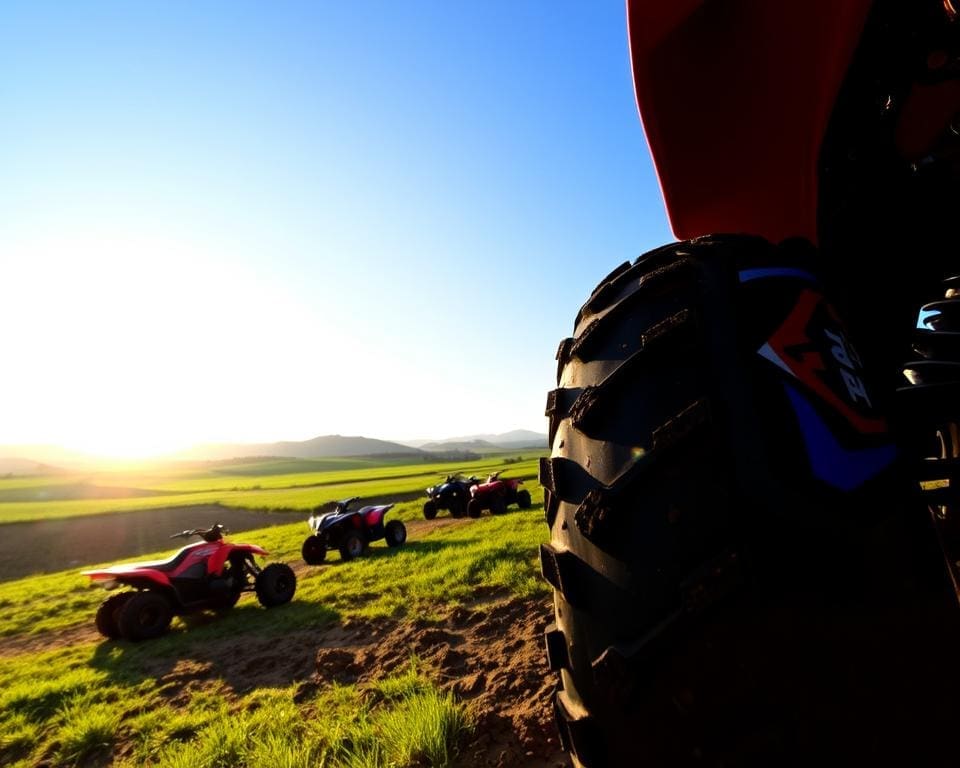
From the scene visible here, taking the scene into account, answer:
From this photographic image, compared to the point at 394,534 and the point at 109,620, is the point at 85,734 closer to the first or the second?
the point at 109,620

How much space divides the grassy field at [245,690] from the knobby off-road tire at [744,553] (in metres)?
1.74

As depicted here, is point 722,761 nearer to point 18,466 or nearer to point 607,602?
point 607,602

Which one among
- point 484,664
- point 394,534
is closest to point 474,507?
point 394,534

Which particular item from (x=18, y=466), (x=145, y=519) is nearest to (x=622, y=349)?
(x=145, y=519)

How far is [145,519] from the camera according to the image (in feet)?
90.2

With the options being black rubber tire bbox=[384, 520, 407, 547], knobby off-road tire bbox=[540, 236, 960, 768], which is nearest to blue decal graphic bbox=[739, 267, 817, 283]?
knobby off-road tire bbox=[540, 236, 960, 768]

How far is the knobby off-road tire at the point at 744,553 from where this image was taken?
0.80 metres

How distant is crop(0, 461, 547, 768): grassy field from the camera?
248 centimetres

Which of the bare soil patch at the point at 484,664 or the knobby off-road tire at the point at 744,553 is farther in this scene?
the bare soil patch at the point at 484,664

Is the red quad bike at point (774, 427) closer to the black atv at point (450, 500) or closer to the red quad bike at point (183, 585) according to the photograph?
the red quad bike at point (183, 585)

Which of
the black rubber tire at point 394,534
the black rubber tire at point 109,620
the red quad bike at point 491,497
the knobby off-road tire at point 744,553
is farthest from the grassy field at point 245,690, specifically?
the red quad bike at point 491,497

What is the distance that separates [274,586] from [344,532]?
4198 mm

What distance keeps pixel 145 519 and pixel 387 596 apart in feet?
90.1

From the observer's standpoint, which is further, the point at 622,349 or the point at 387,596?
the point at 387,596
